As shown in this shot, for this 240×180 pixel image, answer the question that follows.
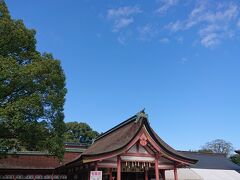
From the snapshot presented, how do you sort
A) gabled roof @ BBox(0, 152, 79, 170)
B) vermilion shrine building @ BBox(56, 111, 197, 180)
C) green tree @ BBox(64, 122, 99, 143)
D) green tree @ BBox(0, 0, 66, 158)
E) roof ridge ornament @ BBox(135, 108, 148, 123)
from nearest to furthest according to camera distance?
green tree @ BBox(0, 0, 66, 158) < vermilion shrine building @ BBox(56, 111, 197, 180) < roof ridge ornament @ BBox(135, 108, 148, 123) < gabled roof @ BBox(0, 152, 79, 170) < green tree @ BBox(64, 122, 99, 143)

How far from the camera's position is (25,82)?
1858cm

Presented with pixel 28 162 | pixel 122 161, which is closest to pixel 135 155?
pixel 122 161

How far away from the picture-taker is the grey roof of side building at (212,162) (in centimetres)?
3525

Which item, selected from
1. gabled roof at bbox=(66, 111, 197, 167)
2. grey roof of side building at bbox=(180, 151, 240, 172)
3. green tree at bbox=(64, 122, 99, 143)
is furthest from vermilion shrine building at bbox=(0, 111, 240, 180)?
green tree at bbox=(64, 122, 99, 143)

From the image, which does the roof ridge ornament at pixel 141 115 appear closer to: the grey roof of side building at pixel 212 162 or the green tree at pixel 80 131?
the grey roof of side building at pixel 212 162

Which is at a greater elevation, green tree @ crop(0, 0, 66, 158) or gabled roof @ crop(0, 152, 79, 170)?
green tree @ crop(0, 0, 66, 158)

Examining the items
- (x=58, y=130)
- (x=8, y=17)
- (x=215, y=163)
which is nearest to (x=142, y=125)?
(x=58, y=130)

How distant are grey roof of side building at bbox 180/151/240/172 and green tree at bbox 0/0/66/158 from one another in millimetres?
19444

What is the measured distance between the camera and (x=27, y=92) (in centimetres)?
1922

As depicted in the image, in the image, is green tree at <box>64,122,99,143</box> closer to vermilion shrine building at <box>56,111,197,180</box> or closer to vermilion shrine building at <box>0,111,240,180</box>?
vermilion shrine building at <box>0,111,240,180</box>

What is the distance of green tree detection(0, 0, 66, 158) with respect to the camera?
58.6ft

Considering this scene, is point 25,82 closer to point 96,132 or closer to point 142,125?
point 142,125

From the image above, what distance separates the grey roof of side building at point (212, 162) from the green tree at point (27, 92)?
19.4m

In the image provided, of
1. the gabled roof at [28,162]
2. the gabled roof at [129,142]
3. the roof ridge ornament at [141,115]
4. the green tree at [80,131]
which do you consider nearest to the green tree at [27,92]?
the gabled roof at [129,142]
